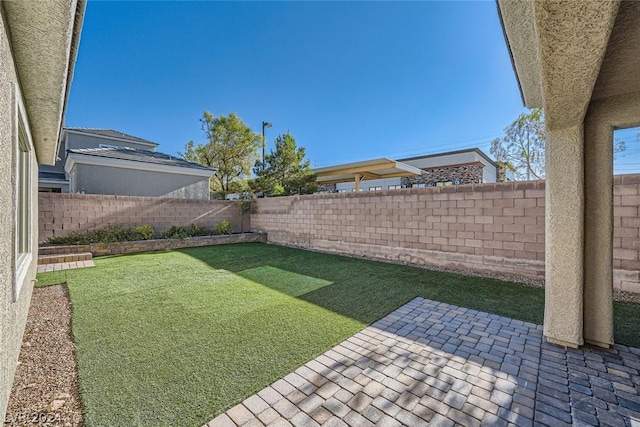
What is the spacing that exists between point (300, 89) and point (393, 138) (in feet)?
41.8

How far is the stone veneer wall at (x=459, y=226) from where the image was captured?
459cm

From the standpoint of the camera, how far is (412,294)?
5020 millimetres

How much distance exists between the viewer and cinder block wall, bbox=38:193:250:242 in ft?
27.9

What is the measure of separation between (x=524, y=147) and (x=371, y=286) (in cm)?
1450

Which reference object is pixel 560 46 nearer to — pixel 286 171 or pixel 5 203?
pixel 5 203

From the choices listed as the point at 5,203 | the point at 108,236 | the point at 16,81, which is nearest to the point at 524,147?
the point at 16,81

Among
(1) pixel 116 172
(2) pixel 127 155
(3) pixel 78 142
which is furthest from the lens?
(3) pixel 78 142

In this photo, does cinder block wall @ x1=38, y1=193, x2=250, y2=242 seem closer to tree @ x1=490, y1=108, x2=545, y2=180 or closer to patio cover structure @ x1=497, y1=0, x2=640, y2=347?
patio cover structure @ x1=497, y1=0, x2=640, y2=347

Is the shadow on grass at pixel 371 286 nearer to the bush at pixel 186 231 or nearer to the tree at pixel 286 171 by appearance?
the bush at pixel 186 231

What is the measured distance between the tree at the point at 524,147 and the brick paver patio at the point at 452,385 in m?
13.4

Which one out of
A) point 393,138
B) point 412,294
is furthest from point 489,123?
point 412,294

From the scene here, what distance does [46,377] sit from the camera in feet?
8.09

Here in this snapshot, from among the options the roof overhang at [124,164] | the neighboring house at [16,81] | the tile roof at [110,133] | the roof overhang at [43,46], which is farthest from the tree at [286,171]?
the neighboring house at [16,81]

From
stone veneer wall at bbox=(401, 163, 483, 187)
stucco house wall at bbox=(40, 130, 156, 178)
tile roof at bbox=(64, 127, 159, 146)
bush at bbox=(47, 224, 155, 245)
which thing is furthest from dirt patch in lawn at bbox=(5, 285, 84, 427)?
tile roof at bbox=(64, 127, 159, 146)
